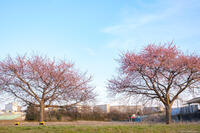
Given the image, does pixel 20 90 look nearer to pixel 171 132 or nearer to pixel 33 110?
pixel 33 110

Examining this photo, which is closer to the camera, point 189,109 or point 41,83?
point 41,83

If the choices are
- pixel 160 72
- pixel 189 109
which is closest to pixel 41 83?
pixel 160 72

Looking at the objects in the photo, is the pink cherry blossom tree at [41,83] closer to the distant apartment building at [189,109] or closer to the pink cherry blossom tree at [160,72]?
the pink cherry blossom tree at [160,72]

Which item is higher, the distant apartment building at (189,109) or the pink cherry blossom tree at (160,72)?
the pink cherry blossom tree at (160,72)

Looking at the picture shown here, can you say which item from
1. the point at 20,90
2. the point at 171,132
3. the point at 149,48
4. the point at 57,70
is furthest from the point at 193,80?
the point at 20,90

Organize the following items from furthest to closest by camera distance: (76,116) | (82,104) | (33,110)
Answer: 1. (76,116)
2. (33,110)
3. (82,104)

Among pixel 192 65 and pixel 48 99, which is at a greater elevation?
pixel 192 65

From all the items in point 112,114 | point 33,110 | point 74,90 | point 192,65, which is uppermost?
point 192,65

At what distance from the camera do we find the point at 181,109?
2527cm

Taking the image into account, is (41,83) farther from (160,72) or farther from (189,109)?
(189,109)

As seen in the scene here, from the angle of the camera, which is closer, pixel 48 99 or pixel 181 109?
pixel 48 99

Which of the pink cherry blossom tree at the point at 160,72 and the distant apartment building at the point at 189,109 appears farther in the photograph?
the distant apartment building at the point at 189,109

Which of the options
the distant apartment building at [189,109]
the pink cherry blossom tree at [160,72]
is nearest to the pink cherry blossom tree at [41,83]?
the pink cherry blossom tree at [160,72]

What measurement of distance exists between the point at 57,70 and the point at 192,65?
448 inches
